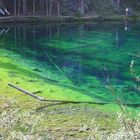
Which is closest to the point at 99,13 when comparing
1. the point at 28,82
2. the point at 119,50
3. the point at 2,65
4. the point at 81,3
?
the point at 81,3

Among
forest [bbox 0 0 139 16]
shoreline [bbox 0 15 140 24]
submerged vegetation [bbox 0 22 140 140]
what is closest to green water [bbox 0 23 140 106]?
submerged vegetation [bbox 0 22 140 140]

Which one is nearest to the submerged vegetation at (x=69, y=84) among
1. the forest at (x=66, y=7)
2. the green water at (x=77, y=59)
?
the green water at (x=77, y=59)

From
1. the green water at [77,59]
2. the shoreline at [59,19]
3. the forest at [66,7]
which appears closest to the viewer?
the green water at [77,59]

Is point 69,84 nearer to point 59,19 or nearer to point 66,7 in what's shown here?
point 59,19

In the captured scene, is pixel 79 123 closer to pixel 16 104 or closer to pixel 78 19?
pixel 16 104

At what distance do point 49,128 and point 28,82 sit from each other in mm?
5173

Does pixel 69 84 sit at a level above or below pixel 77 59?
above

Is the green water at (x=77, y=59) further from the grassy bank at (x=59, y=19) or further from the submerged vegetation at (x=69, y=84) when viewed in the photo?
the grassy bank at (x=59, y=19)

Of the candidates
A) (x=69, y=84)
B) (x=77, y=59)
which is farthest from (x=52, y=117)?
(x=77, y=59)

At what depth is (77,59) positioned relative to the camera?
23.7 meters

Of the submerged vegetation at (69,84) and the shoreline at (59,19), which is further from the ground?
the shoreline at (59,19)

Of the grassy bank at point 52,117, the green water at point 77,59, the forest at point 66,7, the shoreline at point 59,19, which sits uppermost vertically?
the forest at point 66,7

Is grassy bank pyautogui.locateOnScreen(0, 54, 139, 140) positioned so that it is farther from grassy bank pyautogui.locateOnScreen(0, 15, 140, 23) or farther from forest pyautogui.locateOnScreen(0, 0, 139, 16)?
forest pyautogui.locateOnScreen(0, 0, 139, 16)

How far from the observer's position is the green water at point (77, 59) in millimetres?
14570
